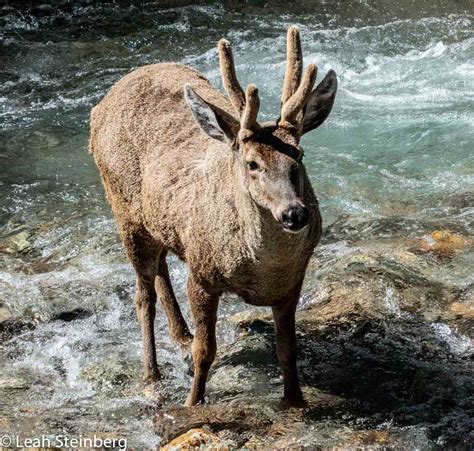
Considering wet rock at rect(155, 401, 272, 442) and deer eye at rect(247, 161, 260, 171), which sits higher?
deer eye at rect(247, 161, 260, 171)

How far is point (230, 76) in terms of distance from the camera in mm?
4852

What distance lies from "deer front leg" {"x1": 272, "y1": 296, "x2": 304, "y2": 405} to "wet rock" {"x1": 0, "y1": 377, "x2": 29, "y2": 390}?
186 cm

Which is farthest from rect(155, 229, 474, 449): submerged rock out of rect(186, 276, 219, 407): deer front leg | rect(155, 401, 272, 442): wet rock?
rect(186, 276, 219, 407): deer front leg

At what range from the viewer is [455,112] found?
36.2ft

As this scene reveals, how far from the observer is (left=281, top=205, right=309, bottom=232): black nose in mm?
4277

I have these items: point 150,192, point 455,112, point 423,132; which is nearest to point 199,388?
point 150,192

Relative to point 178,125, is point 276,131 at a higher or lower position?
higher

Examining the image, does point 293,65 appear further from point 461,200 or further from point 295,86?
point 461,200

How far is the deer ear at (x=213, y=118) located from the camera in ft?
15.9

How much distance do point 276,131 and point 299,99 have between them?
0.21 meters

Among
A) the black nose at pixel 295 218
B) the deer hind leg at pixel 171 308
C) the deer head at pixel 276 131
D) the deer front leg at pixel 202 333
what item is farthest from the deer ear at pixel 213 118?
the deer hind leg at pixel 171 308

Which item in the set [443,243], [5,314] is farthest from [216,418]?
[443,243]

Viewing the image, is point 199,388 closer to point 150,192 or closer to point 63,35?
point 150,192

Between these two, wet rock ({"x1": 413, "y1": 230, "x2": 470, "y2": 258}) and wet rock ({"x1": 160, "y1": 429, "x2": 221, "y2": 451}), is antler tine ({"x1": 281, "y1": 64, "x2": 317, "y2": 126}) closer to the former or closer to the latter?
wet rock ({"x1": 160, "y1": 429, "x2": 221, "y2": 451})
